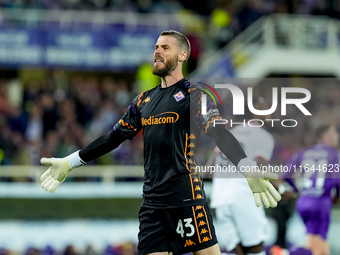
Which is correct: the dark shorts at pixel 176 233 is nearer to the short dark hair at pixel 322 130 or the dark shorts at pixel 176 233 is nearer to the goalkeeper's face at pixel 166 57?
the goalkeeper's face at pixel 166 57

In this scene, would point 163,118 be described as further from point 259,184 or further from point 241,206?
point 241,206

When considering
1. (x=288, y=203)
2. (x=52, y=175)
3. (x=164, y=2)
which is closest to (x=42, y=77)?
(x=164, y=2)

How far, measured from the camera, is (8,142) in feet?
46.7

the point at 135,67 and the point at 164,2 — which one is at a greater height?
the point at 164,2

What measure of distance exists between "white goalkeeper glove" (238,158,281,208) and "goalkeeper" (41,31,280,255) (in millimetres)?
103

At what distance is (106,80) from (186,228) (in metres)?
12.4

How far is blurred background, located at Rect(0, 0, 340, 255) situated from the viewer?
13.4m

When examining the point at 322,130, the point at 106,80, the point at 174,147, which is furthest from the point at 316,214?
the point at 106,80

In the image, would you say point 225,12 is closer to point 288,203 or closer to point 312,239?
point 288,203

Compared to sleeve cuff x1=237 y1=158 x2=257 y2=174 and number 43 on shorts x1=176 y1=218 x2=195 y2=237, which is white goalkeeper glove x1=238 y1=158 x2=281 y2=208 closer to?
sleeve cuff x1=237 y1=158 x2=257 y2=174

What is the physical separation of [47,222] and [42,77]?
21.7 ft

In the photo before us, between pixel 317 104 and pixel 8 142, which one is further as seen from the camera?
pixel 317 104

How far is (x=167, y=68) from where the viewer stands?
5867mm

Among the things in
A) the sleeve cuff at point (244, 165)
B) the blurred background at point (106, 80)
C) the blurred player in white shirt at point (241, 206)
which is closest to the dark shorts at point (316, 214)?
the blurred player in white shirt at point (241, 206)
